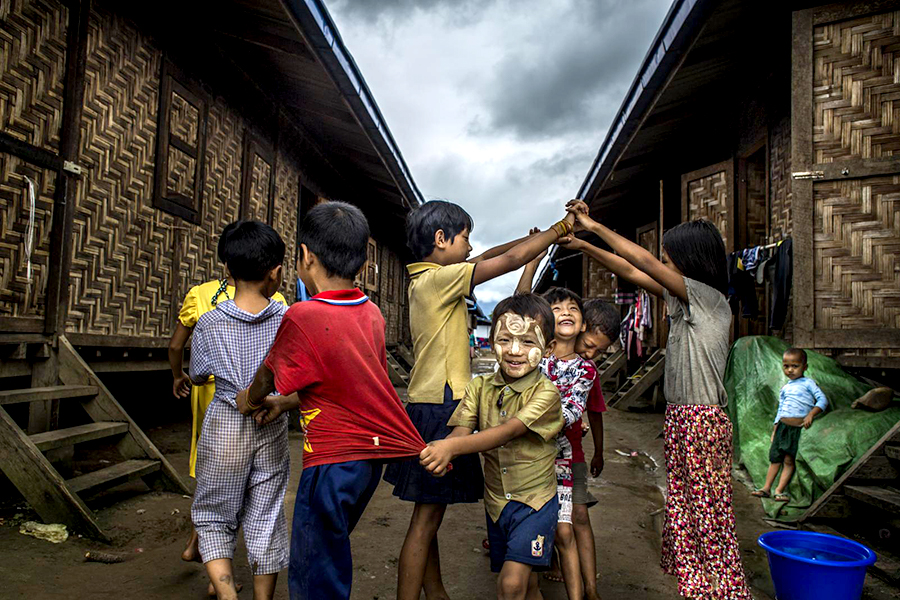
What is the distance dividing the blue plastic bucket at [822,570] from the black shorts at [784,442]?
1869 mm

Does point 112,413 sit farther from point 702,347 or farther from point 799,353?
point 799,353

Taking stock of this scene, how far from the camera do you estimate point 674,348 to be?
2.78 meters

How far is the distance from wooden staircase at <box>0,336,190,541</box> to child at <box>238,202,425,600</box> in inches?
73.8

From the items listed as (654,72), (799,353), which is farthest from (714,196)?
(799,353)

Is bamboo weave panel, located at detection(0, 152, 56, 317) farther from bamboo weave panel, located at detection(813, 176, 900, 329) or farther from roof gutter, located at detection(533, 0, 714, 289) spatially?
bamboo weave panel, located at detection(813, 176, 900, 329)

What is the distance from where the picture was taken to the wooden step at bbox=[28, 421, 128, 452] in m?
3.43

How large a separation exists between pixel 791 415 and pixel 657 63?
11.2 feet

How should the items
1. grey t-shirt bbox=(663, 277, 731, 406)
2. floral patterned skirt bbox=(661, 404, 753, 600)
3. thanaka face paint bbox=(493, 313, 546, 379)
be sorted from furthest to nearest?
grey t-shirt bbox=(663, 277, 731, 406) < floral patterned skirt bbox=(661, 404, 753, 600) < thanaka face paint bbox=(493, 313, 546, 379)

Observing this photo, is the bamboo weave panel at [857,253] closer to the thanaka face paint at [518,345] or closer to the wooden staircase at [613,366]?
the thanaka face paint at [518,345]

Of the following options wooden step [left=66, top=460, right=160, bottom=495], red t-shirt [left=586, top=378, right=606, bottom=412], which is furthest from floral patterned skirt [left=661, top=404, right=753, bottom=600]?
wooden step [left=66, top=460, right=160, bottom=495]

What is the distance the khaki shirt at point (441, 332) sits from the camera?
2.42 meters

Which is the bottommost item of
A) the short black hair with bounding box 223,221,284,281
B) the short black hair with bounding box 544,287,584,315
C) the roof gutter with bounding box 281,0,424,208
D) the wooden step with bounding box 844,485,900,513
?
the wooden step with bounding box 844,485,900,513

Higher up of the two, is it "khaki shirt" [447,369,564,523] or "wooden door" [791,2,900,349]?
"wooden door" [791,2,900,349]

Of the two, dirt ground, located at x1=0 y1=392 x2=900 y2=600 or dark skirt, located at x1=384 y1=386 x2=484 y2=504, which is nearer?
dark skirt, located at x1=384 y1=386 x2=484 y2=504
